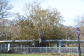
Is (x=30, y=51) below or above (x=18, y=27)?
below

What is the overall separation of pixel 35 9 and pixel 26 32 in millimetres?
6289

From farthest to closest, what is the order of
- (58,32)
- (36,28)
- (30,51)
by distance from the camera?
(58,32) → (36,28) → (30,51)

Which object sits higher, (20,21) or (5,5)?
(5,5)

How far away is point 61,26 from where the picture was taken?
55.5 meters

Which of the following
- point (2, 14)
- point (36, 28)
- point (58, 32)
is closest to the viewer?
point (2, 14)

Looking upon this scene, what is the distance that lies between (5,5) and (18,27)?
31.5 ft

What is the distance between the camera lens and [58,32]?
180ft

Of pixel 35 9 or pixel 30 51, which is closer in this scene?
pixel 30 51

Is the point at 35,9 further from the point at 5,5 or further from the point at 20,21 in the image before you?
the point at 5,5

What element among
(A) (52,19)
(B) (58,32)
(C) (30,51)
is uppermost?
(A) (52,19)

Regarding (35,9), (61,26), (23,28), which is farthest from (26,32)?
(61,26)

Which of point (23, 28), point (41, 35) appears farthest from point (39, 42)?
point (23, 28)

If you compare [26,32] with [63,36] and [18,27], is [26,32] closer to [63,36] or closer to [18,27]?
[18,27]

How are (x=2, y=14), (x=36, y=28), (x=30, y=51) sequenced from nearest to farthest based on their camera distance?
(x=30, y=51), (x=2, y=14), (x=36, y=28)
